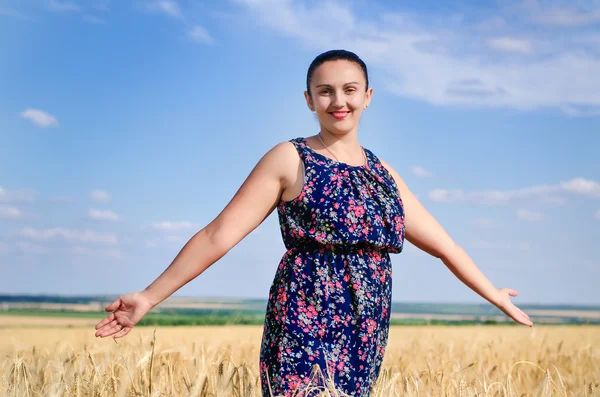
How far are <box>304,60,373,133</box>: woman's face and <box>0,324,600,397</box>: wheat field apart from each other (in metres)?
0.96

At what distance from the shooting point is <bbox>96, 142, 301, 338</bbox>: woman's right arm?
8.54ft

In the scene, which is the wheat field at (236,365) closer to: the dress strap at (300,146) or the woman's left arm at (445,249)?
the woman's left arm at (445,249)

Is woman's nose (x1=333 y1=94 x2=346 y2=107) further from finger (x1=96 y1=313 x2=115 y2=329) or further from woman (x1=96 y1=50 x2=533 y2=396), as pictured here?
finger (x1=96 y1=313 x2=115 y2=329)

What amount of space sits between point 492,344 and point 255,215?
→ 3071mm

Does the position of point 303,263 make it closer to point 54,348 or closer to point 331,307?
point 331,307

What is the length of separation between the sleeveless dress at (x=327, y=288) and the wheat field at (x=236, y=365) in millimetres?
116

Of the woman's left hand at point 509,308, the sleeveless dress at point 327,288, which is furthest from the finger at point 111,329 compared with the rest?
the woman's left hand at point 509,308

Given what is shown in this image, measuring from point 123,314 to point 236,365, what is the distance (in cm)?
154

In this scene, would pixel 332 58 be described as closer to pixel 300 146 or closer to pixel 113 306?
→ pixel 300 146

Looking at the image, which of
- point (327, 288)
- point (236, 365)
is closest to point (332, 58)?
point (327, 288)

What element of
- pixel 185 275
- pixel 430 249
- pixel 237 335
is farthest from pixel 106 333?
pixel 237 335

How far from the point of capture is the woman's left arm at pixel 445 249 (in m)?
3.05

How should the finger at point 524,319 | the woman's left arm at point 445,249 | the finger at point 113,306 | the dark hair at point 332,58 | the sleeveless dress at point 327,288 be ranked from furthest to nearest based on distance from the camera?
the finger at point 524,319
the woman's left arm at point 445,249
the dark hair at point 332,58
the finger at point 113,306
the sleeveless dress at point 327,288

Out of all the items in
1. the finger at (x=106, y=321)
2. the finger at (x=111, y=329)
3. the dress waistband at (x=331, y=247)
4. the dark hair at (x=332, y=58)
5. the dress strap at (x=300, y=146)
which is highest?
the dark hair at (x=332, y=58)
